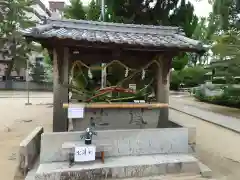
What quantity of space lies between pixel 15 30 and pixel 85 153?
25.9 meters

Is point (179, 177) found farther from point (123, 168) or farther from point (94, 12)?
point (94, 12)

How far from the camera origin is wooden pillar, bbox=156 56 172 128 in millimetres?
5422

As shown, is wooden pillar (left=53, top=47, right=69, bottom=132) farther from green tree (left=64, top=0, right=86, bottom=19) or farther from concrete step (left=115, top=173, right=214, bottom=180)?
green tree (left=64, top=0, right=86, bottom=19)

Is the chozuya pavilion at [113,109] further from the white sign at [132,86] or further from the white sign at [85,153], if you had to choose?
the white sign at [132,86]

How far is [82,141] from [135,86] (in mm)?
2110

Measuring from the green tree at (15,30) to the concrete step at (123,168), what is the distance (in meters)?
24.0

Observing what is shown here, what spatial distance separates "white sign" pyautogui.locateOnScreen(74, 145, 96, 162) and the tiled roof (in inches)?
72.3

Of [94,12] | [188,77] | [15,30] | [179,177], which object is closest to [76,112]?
[179,177]

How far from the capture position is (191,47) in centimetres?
480

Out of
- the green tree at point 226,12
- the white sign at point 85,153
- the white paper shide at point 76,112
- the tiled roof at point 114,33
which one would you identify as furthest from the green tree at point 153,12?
the white sign at point 85,153

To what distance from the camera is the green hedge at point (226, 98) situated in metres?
12.6

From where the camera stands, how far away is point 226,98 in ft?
52.3

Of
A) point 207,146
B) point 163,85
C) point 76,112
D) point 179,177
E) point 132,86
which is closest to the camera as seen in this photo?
point 179,177

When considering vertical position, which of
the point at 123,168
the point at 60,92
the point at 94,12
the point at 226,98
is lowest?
the point at 123,168
